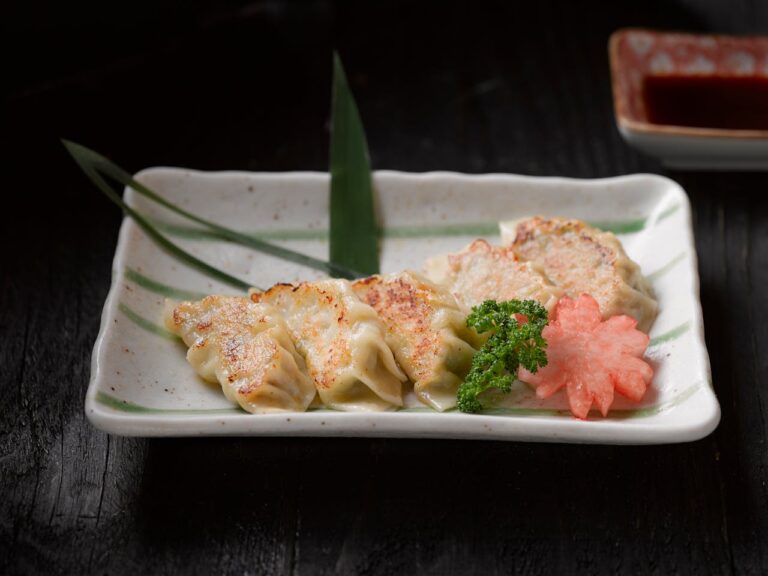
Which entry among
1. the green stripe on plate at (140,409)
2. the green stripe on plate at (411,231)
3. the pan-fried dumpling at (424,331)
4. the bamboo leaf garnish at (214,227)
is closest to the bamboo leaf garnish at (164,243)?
the bamboo leaf garnish at (214,227)

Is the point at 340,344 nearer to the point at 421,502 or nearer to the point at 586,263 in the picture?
the point at 421,502

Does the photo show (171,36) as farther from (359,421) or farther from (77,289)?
(359,421)

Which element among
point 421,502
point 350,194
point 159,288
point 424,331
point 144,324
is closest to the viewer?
point 421,502

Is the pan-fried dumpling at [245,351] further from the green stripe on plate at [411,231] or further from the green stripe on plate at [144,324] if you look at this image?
the green stripe on plate at [411,231]

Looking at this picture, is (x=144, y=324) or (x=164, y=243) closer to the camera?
(x=144, y=324)

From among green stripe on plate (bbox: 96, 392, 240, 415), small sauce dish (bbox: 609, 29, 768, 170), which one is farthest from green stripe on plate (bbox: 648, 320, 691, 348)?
green stripe on plate (bbox: 96, 392, 240, 415)

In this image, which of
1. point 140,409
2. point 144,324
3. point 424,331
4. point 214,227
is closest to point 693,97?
point 424,331

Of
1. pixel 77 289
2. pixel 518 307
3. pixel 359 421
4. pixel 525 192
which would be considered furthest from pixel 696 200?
pixel 77 289
